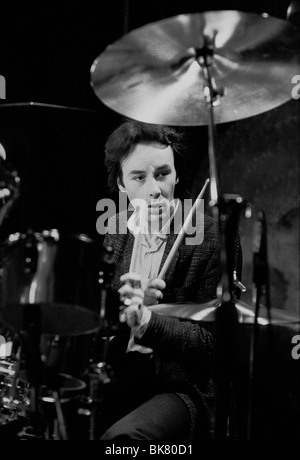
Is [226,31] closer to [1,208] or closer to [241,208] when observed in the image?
[241,208]

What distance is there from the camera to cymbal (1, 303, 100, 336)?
1.69 m

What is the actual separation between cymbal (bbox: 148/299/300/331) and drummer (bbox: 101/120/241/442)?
0.33 feet

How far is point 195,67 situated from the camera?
1889 mm

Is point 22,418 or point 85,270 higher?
point 85,270

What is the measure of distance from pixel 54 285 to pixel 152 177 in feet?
3.19

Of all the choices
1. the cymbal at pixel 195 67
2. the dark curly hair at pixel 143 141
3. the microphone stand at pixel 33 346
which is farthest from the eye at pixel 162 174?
the microphone stand at pixel 33 346

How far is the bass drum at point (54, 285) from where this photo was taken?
167cm

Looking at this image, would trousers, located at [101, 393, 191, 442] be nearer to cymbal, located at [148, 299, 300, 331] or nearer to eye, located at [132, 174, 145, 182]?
cymbal, located at [148, 299, 300, 331]

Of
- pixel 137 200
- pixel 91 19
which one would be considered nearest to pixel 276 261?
pixel 137 200

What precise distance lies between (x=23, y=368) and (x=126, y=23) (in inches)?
87.4

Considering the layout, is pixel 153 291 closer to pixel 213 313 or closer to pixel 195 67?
pixel 213 313

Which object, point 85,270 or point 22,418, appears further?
point 22,418

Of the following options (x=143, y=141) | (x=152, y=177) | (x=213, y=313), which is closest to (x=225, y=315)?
(x=213, y=313)

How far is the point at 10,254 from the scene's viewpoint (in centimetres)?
173
